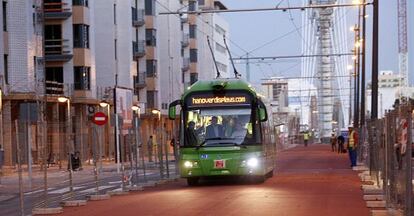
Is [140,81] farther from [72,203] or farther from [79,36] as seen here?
[72,203]

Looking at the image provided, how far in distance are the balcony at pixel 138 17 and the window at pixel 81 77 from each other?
18067 mm

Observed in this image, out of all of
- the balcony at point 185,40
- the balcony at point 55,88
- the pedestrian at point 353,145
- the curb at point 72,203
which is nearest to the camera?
the curb at point 72,203

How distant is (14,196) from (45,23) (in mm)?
33927

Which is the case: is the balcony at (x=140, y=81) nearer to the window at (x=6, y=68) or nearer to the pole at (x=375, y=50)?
the window at (x=6, y=68)

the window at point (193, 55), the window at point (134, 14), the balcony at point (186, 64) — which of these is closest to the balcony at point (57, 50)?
the window at point (134, 14)

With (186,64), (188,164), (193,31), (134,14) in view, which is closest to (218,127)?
(188,164)

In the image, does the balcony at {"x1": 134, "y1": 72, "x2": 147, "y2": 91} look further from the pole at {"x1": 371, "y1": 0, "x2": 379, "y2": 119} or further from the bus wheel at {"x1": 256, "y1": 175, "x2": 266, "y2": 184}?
the bus wheel at {"x1": 256, "y1": 175, "x2": 266, "y2": 184}

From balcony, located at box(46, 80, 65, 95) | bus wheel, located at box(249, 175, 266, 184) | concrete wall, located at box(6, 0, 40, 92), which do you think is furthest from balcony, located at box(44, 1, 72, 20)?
bus wheel, located at box(249, 175, 266, 184)

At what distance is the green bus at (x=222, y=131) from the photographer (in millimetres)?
28266

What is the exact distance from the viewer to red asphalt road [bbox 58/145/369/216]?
19438mm

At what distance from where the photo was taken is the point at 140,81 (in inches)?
3300

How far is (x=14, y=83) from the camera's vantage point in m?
55.3

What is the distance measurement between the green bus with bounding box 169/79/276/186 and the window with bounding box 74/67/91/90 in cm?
3640

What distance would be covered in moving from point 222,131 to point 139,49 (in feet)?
185
